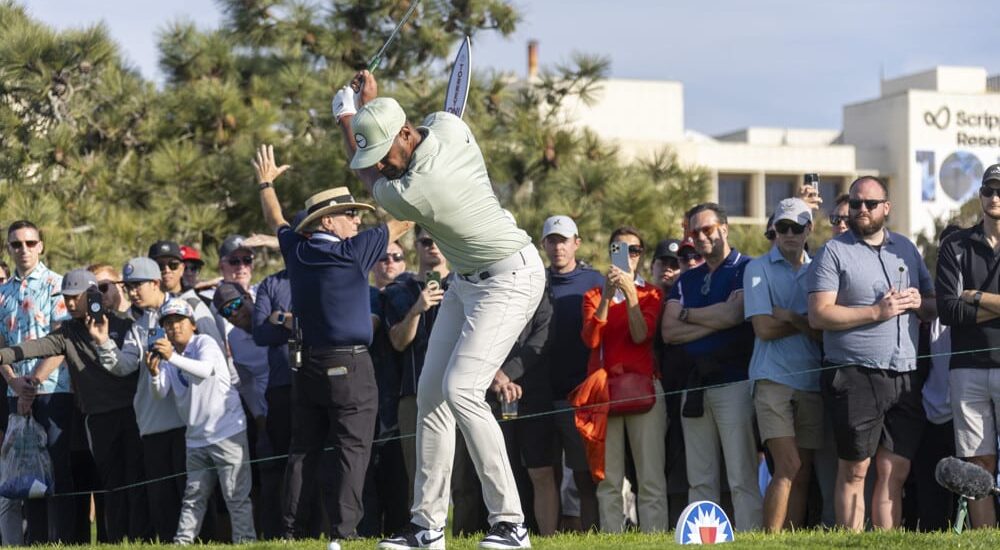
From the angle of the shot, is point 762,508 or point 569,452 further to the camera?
point 569,452

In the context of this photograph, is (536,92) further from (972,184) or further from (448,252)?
(972,184)

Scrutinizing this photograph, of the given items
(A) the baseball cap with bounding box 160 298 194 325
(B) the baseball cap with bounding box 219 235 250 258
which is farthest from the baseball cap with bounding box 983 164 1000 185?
(B) the baseball cap with bounding box 219 235 250 258

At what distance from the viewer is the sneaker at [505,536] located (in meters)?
7.45

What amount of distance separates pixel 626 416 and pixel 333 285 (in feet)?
7.25

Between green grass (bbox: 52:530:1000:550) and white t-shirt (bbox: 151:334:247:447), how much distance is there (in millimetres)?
2238

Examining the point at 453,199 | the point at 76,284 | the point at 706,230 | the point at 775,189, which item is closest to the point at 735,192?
the point at 775,189

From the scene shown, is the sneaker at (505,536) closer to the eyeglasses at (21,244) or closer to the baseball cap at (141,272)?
the baseball cap at (141,272)

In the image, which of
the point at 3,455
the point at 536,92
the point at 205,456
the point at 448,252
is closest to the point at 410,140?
the point at 448,252

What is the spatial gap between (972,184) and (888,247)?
86454 millimetres

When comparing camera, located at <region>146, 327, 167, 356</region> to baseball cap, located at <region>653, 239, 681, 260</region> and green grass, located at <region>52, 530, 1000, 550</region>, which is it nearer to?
green grass, located at <region>52, 530, 1000, 550</region>

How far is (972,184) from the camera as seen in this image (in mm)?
91688

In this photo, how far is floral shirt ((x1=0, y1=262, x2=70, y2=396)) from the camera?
11.6 meters

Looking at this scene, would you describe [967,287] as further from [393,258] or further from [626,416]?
[393,258]

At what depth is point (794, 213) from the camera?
984 centimetres
